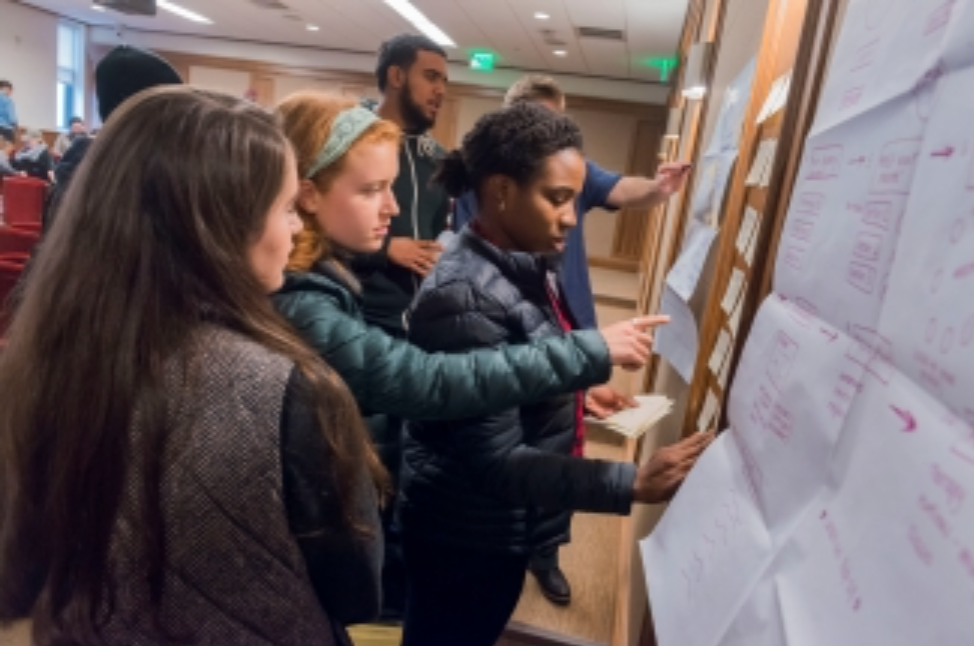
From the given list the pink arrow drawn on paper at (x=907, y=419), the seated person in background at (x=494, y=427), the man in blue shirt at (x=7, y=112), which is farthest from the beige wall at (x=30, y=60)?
the pink arrow drawn on paper at (x=907, y=419)

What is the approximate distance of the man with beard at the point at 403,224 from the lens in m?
1.40

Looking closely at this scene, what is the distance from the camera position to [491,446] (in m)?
0.96

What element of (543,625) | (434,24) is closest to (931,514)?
(543,625)

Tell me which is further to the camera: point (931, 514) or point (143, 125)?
point (143, 125)

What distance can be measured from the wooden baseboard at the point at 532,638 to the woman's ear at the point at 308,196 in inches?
46.7

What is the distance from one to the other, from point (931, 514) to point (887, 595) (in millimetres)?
46

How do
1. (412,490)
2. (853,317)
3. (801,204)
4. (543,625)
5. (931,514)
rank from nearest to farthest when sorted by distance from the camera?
(931,514), (853,317), (801,204), (412,490), (543,625)

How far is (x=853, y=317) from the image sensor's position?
428 mm

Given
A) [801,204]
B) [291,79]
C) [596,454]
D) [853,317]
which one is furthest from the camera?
[291,79]

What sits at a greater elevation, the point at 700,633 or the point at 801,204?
the point at 801,204

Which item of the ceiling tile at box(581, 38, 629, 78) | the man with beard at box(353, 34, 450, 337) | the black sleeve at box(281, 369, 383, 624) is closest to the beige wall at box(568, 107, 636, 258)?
the ceiling tile at box(581, 38, 629, 78)

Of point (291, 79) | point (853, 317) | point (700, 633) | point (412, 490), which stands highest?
point (291, 79)

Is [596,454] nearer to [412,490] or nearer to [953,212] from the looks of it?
[412,490]

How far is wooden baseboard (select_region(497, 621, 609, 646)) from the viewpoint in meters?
1.72
